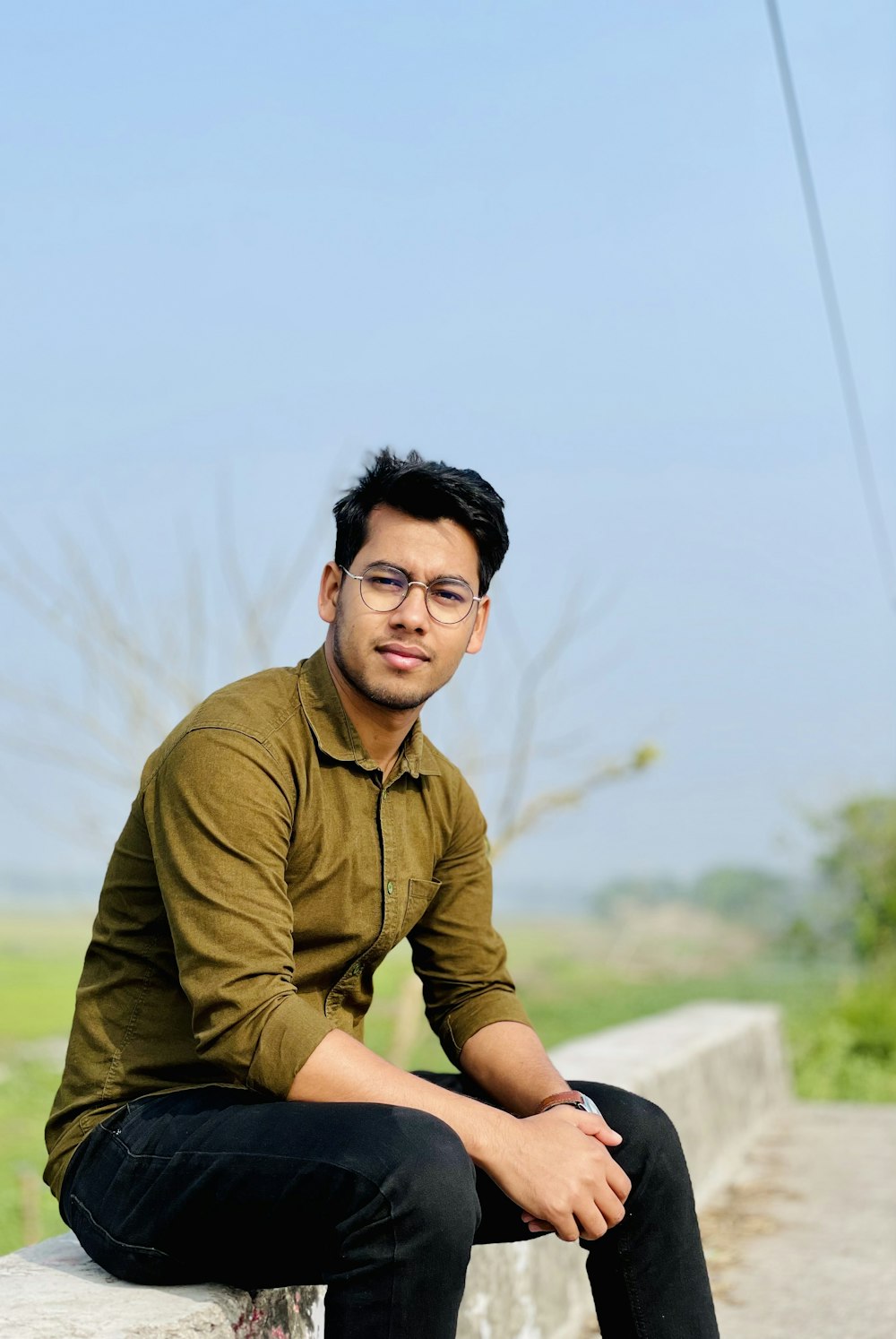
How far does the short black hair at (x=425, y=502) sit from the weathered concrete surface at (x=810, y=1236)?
215cm

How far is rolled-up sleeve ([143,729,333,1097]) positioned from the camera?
1781mm

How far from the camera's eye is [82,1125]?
6.42ft

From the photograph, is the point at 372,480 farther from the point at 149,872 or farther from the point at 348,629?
the point at 149,872

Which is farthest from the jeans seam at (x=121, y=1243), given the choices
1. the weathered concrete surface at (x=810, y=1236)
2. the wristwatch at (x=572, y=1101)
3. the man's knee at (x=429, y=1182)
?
the weathered concrete surface at (x=810, y=1236)

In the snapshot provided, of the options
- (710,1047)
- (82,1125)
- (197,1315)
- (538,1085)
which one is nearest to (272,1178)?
(197,1315)

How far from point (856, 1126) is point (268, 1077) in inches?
199

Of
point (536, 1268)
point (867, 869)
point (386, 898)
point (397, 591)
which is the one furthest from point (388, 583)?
point (867, 869)

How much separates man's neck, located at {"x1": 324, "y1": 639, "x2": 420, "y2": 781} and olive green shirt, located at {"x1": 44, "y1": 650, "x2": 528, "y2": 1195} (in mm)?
20

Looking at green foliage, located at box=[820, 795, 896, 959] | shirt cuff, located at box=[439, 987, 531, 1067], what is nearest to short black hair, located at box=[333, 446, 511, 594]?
shirt cuff, located at box=[439, 987, 531, 1067]

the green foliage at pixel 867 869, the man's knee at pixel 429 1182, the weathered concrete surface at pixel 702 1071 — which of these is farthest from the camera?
the green foliage at pixel 867 869

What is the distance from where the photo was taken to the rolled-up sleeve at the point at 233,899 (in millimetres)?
1781

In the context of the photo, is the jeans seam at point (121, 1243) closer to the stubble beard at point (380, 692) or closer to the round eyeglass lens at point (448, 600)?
the stubble beard at point (380, 692)

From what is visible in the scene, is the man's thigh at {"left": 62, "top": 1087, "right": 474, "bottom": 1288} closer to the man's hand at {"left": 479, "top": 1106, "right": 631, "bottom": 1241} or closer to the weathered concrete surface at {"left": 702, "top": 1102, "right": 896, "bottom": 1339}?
the man's hand at {"left": 479, "top": 1106, "right": 631, "bottom": 1241}

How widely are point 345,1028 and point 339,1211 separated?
1.73 feet
